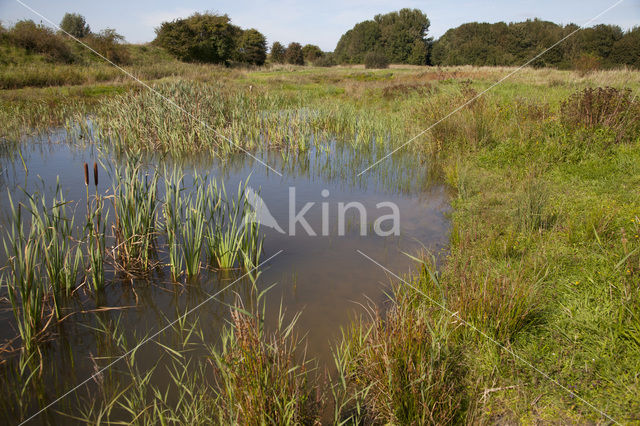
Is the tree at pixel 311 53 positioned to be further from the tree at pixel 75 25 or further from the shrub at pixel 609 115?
the shrub at pixel 609 115

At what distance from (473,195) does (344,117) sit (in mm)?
5375

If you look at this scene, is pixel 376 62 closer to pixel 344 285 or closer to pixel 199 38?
pixel 199 38

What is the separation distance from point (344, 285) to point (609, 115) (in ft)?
20.0

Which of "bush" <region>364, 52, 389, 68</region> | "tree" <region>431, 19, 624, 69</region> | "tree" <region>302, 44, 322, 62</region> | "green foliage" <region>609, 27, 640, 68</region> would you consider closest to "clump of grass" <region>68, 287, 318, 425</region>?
"tree" <region>431, 19, 624, 69</region>

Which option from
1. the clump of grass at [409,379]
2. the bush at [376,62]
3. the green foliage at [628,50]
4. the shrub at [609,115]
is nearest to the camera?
the clump of grass at [409,379]

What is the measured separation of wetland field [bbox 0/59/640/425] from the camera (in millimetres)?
2166

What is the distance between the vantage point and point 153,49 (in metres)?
34.4

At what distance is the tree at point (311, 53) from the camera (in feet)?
191

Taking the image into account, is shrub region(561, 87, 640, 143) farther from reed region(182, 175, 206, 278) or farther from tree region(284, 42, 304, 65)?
tree region(284, 42, 304, 65)

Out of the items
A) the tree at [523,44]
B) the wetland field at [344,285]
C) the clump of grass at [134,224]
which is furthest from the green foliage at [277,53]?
the clump of grass at [134,224]

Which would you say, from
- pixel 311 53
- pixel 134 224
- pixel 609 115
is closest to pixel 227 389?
pixel 134 224

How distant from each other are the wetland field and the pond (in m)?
0.02

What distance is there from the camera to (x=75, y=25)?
31188 mm

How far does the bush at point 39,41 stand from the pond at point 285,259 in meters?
19.4
